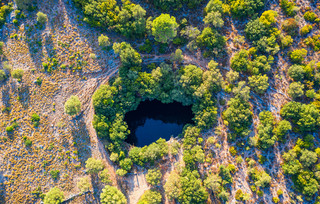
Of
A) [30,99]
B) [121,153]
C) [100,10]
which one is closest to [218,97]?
[121,153]

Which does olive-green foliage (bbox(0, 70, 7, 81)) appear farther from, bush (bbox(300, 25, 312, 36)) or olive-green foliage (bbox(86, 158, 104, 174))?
bush (bbox(300, 25, 312, 36))

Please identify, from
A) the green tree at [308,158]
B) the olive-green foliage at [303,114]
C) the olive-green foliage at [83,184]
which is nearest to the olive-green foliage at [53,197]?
the olive-green foliage at [83,184]

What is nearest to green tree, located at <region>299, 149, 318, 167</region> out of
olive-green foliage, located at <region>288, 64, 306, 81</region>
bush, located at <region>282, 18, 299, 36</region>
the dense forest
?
the dense forest

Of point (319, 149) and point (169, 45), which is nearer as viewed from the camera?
point (319, 149)

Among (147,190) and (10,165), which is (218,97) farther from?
(10,165)

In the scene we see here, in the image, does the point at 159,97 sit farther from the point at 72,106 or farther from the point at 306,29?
the point at 306,29
